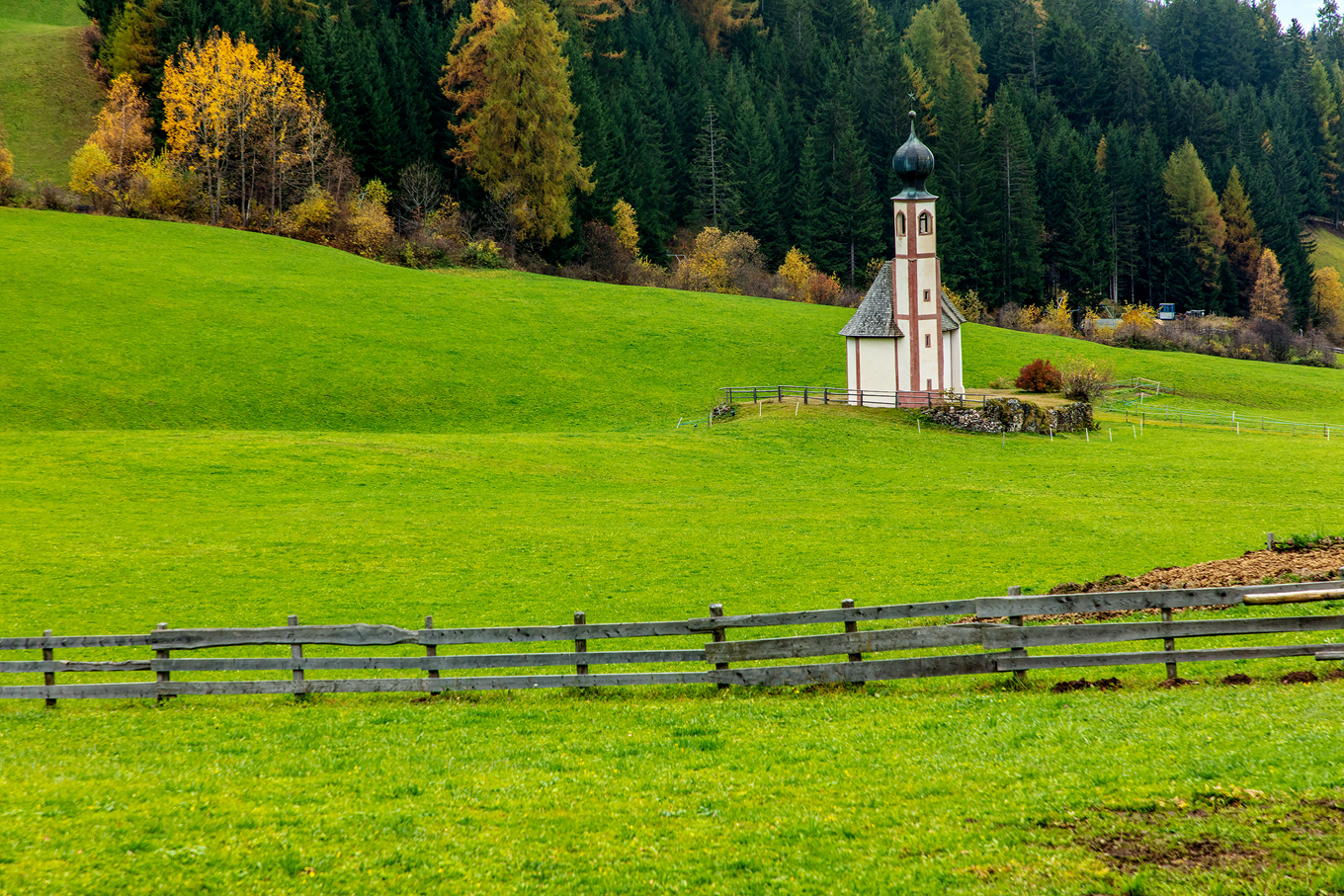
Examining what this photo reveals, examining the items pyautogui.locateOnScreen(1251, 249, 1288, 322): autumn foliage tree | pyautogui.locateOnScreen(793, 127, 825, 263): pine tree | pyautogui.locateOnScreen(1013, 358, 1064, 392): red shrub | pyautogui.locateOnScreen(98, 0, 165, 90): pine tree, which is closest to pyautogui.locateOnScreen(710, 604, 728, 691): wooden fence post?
pyautogui.locateOnScreen(1013, 358, 1064, 392): red shrub

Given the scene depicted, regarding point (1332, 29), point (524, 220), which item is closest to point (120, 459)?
point (524, 220)

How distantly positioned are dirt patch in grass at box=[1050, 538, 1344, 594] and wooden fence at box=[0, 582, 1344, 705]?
3.20 meters

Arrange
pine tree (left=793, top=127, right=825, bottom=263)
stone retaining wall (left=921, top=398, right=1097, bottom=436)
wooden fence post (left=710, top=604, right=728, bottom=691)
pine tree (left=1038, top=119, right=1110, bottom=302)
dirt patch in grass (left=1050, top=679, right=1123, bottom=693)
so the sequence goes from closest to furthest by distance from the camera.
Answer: dirt patch in grass (left=1050, top=679, right=1123, bottom=693)
wooden fence post (left=710, top=604, right=728, bottom=691)
stone retaining wall (left=921, top=398, right=1097, bottom=436)
pine tree (left=793, top=127, right=825, bottom=263)
pine tree (left=1038, top=119, right=1110, bottom=302)

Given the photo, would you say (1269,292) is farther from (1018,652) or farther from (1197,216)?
(1018,652)

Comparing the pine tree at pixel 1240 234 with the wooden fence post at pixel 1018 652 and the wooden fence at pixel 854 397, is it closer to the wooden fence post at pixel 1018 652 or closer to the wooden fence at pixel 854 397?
the wooden fence at pixel 854 397

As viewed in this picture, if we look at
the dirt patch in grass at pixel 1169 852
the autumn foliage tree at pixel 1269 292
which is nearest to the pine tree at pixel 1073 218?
the autumn foliage tree at pixel 1269 292

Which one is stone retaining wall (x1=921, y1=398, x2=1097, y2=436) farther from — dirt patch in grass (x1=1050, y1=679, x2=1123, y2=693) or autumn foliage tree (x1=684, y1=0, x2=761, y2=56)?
autumn foliage tree (x1=684, y1=0, x2=761, y2=56)

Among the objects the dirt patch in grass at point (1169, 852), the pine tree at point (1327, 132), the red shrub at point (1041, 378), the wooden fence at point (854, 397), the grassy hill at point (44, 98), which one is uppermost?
the pine tree at point (1327, 132)

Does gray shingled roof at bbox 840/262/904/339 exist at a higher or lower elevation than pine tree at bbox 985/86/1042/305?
lower

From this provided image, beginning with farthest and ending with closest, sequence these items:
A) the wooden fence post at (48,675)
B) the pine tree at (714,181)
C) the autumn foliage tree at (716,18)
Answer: the autumn foliage tree at (716,18) < the pine tree at (714,181) < the wooden fence post at (48,675)

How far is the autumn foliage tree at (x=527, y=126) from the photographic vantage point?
82.9 m

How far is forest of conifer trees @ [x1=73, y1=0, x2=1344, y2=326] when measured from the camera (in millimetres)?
91812

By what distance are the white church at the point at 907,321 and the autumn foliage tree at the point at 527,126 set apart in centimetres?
3751

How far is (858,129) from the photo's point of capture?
388ft
